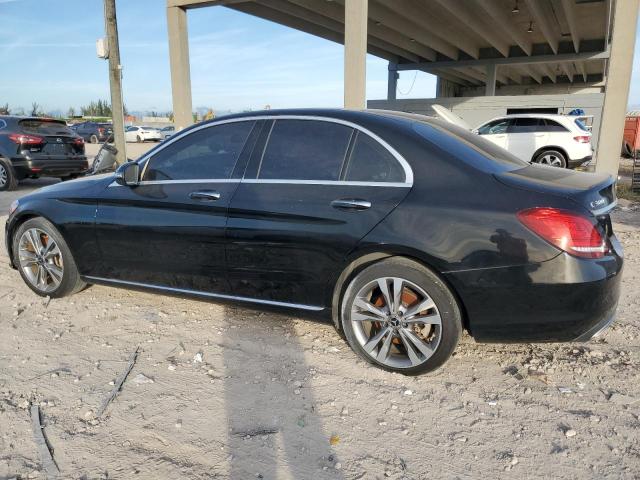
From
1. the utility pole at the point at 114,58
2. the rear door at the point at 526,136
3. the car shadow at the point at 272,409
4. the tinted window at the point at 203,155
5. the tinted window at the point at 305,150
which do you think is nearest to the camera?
the car shadow at the point at 272,409

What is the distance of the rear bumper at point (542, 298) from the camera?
256 centimetres

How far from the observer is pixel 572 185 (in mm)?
2783

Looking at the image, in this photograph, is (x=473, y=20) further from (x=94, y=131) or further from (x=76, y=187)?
(x=94, y=131)

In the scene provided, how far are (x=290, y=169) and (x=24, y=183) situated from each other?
11.6 m

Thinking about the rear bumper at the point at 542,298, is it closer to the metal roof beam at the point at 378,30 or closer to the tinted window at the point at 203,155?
the tinted window at the point at 203,155

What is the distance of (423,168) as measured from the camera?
2883mm

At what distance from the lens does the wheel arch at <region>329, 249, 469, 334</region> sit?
9.19 feet

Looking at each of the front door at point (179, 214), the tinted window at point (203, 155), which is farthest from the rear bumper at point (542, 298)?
the tinted window at point (203, 155)

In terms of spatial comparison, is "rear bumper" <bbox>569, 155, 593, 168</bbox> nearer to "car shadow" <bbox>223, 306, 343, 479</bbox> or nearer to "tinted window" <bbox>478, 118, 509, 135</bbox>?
"tinted window" <bbox>478, 118, 509, 135</bbox>

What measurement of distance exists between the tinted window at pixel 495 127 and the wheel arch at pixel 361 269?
11.7 m

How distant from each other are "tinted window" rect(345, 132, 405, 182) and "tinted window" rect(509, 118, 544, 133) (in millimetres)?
11646

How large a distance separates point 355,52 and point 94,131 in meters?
27.2

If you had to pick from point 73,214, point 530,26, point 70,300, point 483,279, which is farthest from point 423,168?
point 530,26

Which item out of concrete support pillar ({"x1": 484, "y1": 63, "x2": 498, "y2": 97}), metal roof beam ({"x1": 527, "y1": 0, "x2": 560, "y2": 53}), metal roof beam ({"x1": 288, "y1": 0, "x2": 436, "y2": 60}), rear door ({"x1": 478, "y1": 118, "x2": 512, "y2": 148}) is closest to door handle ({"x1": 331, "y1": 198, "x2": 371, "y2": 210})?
rear door ({"x1": 478, "y1": 118, "x2": 512, "y2": 148})
